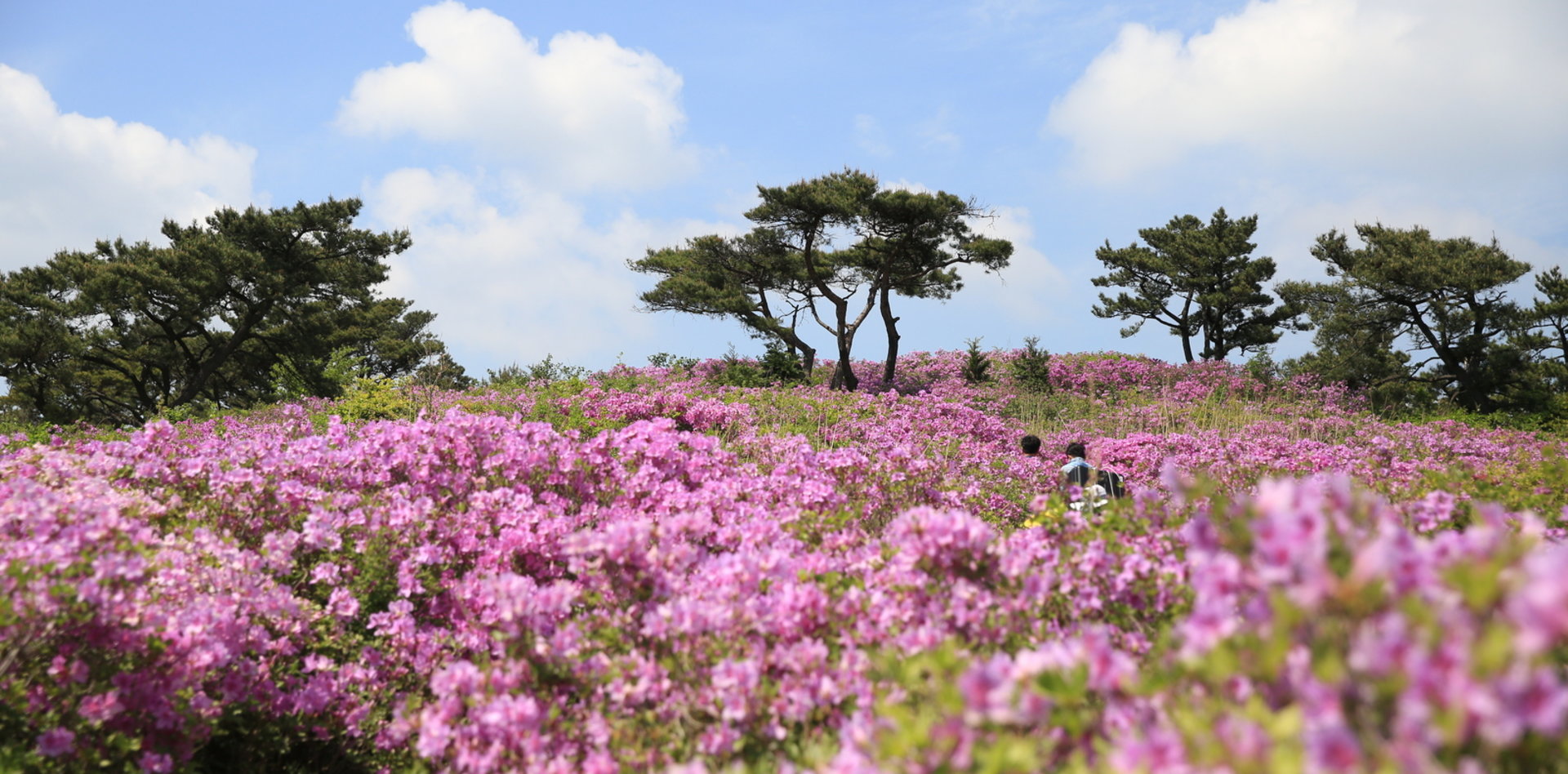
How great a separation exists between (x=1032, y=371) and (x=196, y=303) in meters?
25.6

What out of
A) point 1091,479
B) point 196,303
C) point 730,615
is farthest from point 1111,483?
point 196,303

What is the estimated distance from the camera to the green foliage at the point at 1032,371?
76.7 feet

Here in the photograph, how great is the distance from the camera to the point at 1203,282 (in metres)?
32.5

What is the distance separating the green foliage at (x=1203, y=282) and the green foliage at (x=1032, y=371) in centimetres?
1019

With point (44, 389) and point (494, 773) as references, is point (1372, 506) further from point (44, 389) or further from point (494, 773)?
point (44, 389)

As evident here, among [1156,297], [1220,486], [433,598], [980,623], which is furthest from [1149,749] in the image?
[1156,297]

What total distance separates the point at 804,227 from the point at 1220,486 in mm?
18603

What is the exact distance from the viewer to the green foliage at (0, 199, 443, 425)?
2717 centimetres

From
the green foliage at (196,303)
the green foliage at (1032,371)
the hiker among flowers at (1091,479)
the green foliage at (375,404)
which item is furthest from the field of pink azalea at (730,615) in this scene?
the green foliage at (196,303)

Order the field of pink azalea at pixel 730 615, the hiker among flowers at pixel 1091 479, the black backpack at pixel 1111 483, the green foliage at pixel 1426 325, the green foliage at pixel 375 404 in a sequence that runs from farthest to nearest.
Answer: the green foliage at pixel 1426 325, the green foliage at pixel 375 404, the black backpack at pixel 1111 483, the hiker among flowers at pixel 1091 479, the field of pink azalea at pixel 730 615

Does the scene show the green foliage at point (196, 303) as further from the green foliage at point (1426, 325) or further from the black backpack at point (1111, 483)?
the green foliage at point (1426, 325)

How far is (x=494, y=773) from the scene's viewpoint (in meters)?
3.24

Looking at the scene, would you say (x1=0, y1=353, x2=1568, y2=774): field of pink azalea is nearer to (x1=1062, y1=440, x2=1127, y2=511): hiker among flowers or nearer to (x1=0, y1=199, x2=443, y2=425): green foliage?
(x1=1062, y1=440, x2=1127, y2=511): hiker among flowers

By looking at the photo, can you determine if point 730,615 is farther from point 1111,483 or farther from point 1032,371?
point 1032,371
